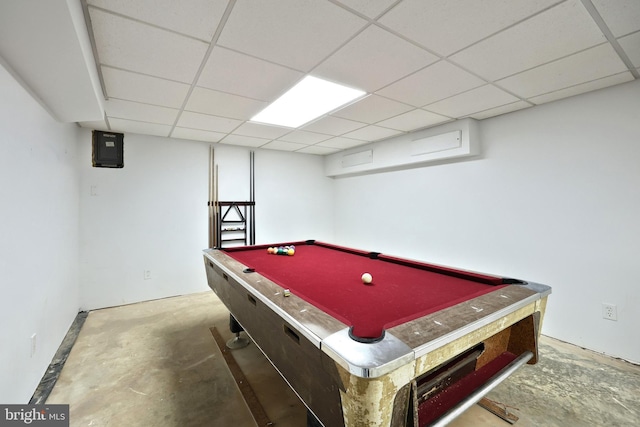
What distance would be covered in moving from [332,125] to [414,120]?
93 centimetres

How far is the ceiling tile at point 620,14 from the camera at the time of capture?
50.4 inches

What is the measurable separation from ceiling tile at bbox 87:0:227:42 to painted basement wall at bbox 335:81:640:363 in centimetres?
291

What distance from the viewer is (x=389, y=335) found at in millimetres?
945

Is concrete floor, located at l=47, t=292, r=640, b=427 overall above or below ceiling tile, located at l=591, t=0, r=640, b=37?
below

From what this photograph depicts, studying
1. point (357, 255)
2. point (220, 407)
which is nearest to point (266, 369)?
point (220, 407)

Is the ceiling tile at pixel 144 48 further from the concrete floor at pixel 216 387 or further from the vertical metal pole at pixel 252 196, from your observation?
the vertical metal pole at pixel 252 196

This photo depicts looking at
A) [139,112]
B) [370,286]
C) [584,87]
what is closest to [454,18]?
[370,286]

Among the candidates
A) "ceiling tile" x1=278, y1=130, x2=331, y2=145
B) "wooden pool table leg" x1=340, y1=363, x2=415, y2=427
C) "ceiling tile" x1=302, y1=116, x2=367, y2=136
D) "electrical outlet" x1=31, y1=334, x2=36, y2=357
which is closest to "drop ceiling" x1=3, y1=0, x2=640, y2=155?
"ceiling tile" x1=302, y1=116, x2=367, y2=136

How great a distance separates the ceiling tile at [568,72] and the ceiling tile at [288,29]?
143 centimetres

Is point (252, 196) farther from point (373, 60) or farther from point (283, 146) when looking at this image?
point (373, 60)

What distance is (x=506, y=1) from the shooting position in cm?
126

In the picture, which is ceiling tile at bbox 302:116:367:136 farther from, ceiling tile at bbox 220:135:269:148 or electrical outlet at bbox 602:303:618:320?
electrical outlet at bbox 602:303:618:320

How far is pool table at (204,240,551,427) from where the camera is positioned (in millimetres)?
833

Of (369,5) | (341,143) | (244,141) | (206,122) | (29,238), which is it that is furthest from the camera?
(341,143)
